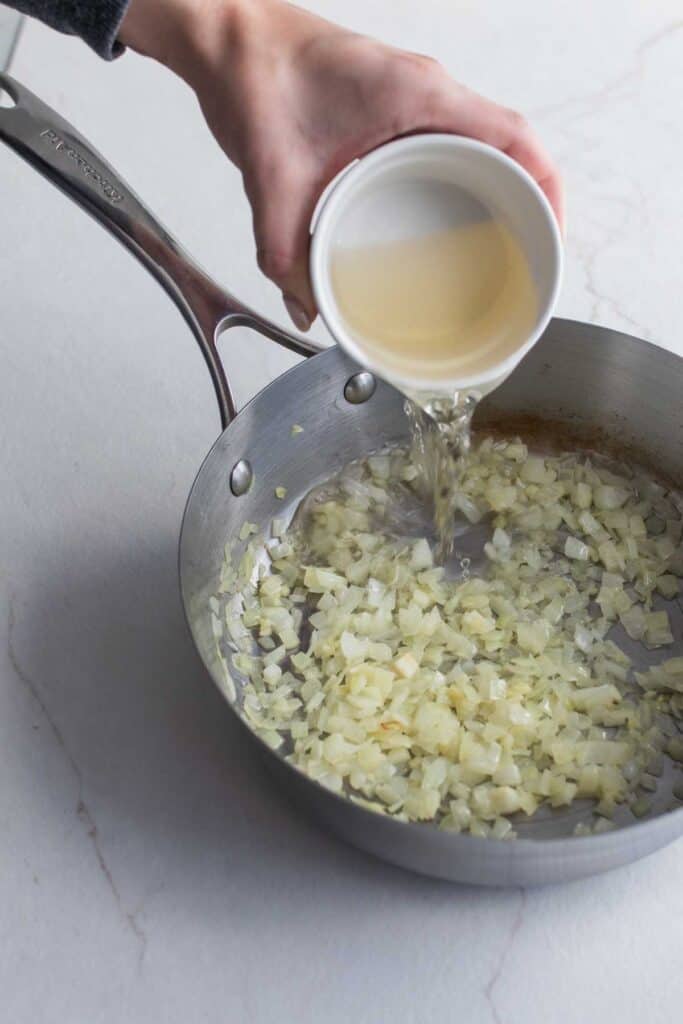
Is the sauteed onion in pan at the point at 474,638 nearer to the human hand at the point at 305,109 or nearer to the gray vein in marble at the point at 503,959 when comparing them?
the gray vein in marble at the point at 503,959

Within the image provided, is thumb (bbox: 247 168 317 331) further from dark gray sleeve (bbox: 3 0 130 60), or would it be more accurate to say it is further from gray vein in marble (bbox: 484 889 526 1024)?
gray vein in marble (bbox: 484 889 526 1024)

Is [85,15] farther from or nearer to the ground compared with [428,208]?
farther from the ground

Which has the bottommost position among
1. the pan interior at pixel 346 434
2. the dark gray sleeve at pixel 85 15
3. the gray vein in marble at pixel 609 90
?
the pan interior at pixel 346 434

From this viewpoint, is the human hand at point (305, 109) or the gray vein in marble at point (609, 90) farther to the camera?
the gray vein in marble at point (609, 90)

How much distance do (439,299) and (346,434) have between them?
38cm

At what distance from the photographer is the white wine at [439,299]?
3.58 feet

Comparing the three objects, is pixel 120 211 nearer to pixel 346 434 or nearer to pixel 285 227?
pixel 285 227

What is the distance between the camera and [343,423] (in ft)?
4.76

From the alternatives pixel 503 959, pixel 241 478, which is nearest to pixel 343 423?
pixel 241 478

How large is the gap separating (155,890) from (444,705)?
329mm

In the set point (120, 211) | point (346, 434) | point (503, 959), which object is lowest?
point (503, 959)

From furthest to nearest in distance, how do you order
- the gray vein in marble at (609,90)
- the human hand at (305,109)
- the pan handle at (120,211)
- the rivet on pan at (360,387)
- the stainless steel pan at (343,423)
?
the gray vein in marble at (609,90) < the rivet on pan at (360,387) < the pan handle at (120,211) < the human hand at (305,109) < the stainless steel pan at (343,423)

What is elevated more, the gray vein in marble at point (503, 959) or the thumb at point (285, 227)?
the thumb at point (285, 227)

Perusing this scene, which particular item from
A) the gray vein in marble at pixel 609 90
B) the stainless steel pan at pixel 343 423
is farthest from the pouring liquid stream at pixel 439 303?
the gray vein in marble at pixel 609 90
